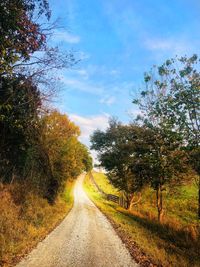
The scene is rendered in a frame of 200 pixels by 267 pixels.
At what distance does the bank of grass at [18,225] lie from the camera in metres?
7.88

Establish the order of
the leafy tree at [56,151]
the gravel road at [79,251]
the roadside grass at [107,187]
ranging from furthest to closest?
the roadside grass at [107,187] < the leafy tree at [56,151] < the gravel road at [79,251]

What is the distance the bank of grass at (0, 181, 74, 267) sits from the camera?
7.88 metres

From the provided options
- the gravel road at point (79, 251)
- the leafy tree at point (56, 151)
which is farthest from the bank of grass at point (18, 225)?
the leafy tree at point (56, 151)

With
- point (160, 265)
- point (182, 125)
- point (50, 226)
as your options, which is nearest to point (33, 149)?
point (50, 226)

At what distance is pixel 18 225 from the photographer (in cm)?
1038

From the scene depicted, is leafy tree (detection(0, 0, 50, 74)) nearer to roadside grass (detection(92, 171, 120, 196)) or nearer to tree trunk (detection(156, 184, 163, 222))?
tree trunk (detection(156, 184, 163, 222))

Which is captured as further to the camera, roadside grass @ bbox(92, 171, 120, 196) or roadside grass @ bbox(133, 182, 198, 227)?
roadside grass @ bbox(92, 171, 120, 196)

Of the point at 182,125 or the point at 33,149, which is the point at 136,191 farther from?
the point at 182,125

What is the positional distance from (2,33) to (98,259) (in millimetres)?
7834

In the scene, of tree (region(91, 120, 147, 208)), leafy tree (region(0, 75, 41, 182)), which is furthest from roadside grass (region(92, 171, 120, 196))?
leafy tree (region(0, 75, 41, 182))

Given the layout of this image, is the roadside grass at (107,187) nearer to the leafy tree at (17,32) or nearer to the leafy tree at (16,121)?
the leafy tree at (16,121)

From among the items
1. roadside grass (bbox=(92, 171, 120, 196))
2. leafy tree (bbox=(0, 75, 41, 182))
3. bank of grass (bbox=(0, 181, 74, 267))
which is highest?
leafy tree (bbox=(0, 75, 41, 182))

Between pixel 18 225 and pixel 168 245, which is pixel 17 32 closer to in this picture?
pixel 18 225

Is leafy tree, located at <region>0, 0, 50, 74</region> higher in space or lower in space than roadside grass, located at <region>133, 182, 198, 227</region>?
higher
